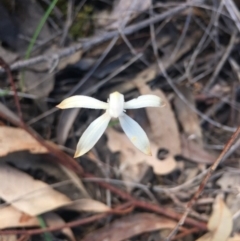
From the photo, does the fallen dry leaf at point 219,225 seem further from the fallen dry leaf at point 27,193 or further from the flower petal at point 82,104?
the flower petal at point 82,104

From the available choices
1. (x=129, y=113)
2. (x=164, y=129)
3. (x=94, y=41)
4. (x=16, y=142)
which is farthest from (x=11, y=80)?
(x=164, y=129)

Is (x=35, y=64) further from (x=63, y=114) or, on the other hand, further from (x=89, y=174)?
(x=89, y=174)

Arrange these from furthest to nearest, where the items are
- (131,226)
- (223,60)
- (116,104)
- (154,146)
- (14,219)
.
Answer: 1. (223,60)
2. (154,146)
3. (131,226)
4. (14,219)
5. (116,104)

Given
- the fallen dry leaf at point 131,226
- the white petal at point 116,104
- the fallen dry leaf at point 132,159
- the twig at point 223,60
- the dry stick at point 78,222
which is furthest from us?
the twig at point 223,60

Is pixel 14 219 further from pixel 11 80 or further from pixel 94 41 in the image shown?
pixel 94 41

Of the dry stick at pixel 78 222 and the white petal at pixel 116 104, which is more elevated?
the white petal at pixel 116 104

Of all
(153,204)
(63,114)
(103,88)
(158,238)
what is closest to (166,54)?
(103,88)

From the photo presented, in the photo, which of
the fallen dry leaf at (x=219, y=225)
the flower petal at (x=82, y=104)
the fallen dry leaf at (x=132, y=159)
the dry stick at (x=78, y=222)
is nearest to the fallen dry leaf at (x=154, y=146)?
the fallen dry leaf at (x=132, y=159)
